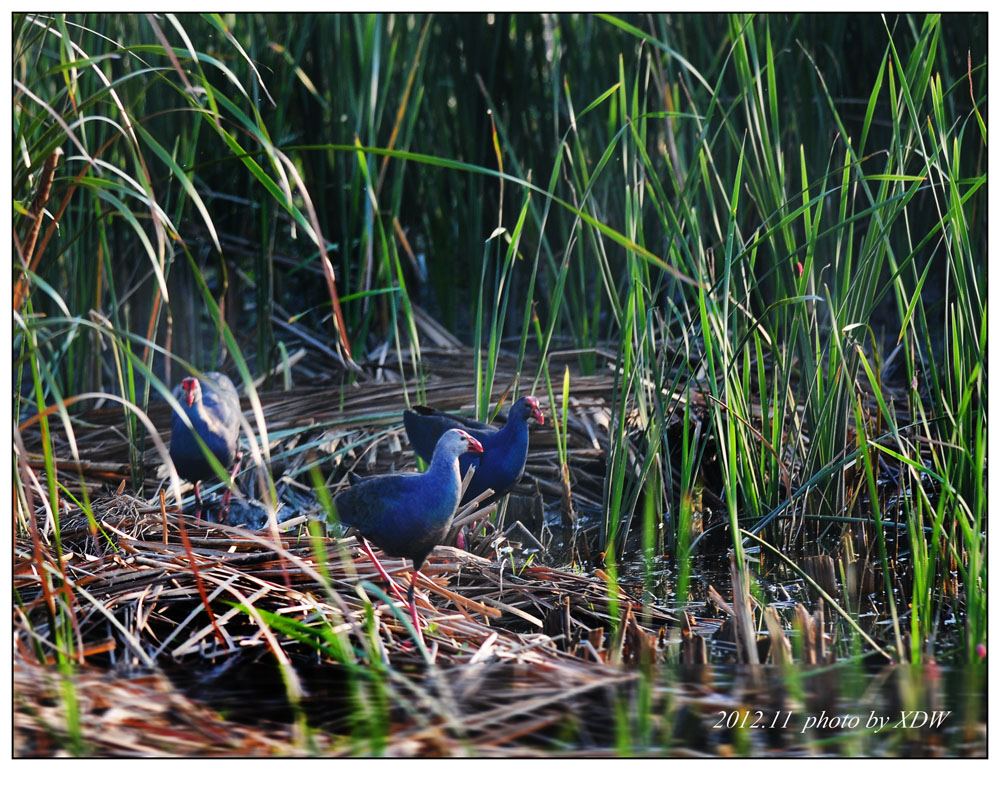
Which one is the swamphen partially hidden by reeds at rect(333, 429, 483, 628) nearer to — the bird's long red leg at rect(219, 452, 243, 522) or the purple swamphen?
the purple swamphen

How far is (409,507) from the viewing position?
2256 millimetres

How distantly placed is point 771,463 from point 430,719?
124 centimetres

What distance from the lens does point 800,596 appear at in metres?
2.33

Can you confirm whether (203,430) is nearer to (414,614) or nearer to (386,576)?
Answer: (386,576)

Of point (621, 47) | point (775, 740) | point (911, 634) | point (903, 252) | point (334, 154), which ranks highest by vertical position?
point (621, 47)

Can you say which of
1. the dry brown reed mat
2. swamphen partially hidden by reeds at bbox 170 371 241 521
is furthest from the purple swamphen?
swamphen partially hidden by reeds at bbox 170 371 241 521

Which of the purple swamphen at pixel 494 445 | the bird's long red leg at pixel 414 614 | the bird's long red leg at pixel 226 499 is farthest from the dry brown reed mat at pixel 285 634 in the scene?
the bird's long red leg at pixel 226 499

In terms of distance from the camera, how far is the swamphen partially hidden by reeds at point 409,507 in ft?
7.38

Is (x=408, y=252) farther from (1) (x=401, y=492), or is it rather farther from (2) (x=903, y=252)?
(2) (x=903, y=252)

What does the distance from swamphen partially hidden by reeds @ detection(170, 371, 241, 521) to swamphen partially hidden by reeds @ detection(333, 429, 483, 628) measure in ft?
2.18

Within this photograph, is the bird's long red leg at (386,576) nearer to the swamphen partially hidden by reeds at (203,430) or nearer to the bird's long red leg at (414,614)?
the bird's long red leg at (414,614)

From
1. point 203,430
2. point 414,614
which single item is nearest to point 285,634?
point 414,614

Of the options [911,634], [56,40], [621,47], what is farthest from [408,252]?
[911,634]

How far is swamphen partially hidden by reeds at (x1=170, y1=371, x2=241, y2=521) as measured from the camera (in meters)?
2.85
